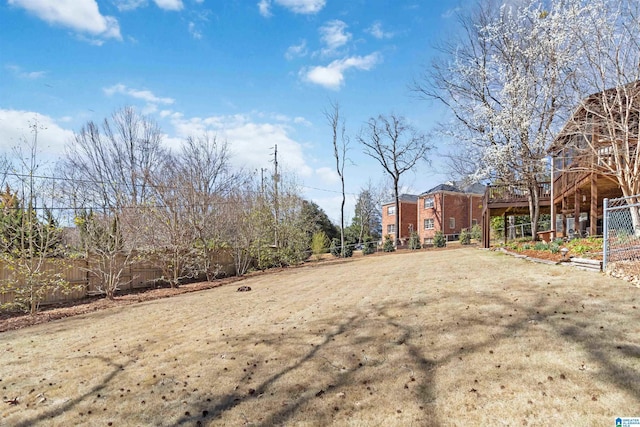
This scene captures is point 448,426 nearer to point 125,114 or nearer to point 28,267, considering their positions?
point 28,267

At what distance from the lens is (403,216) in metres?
34.3

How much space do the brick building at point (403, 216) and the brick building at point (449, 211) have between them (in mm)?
Result: 2133

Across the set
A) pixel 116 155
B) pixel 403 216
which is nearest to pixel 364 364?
pixel 116 155

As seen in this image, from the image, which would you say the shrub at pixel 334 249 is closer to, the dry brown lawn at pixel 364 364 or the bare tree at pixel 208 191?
the bare tree at pixel 208 191

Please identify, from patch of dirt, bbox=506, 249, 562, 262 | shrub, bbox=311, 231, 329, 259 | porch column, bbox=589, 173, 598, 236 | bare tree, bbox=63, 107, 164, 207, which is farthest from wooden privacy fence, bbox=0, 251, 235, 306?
porch column, bbox=589, 173, 598, 236

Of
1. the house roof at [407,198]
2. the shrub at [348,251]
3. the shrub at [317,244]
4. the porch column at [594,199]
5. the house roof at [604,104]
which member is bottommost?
the shrub at [348,251]

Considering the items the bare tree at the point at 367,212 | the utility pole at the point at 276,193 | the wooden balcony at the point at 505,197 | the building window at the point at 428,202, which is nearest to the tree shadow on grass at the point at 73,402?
the utility pole at the point at 276,193

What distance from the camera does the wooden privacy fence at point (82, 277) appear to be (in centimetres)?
937

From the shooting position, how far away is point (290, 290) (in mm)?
8945

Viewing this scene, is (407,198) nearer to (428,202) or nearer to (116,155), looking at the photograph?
(428,202)

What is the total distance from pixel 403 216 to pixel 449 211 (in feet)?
15.6

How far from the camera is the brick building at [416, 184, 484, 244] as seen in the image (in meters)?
30.5

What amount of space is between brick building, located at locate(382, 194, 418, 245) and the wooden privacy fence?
2482 cm

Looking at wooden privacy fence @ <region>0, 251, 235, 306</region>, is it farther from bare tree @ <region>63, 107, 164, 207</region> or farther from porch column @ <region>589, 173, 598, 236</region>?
porch column @ <region>589, 173, 598, 236</region>
